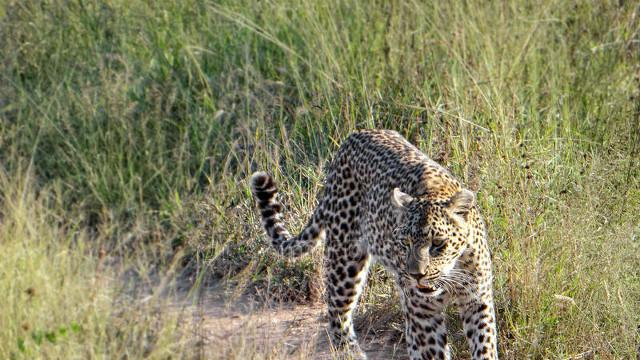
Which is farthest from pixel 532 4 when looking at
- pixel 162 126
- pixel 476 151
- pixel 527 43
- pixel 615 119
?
pixel 162 126

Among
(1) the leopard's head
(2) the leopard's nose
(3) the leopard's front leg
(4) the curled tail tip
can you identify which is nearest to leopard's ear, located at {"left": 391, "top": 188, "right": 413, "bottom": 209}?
(1) the leopard's head

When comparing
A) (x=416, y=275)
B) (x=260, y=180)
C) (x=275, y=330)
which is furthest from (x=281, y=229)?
(x=416, y=275)

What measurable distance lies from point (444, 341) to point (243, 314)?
1706 mm

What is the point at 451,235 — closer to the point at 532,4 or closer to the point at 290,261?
the point at 290,261

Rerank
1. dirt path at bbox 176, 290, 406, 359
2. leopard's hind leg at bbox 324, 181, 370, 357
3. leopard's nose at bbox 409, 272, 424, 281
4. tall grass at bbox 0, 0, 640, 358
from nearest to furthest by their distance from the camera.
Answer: leopard's nose at bbox 409, 272, 424, 281
dirt path at bbox 176, 290, 406, 359
tall grass at bbox 0, 0, 640, 358
leopard's hind leg at bbox 324, 181, 370, 357

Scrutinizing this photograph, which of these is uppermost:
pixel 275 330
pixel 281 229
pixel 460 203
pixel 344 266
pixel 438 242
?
pixel 460 203

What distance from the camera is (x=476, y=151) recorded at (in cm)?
749

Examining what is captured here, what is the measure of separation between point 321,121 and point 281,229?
1.54 meters

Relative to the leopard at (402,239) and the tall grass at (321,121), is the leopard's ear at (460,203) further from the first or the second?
the tall grass at (321,121)

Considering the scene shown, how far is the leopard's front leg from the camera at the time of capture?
235 inches

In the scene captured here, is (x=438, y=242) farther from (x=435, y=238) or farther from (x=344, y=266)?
(x=344, y=266)

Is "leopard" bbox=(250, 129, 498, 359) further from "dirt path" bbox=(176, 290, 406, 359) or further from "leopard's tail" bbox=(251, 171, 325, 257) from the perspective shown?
"dirt path" bbox=(176, 290, 406, 359)

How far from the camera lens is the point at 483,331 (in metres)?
5.99

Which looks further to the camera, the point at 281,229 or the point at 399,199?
the point at 281,229
